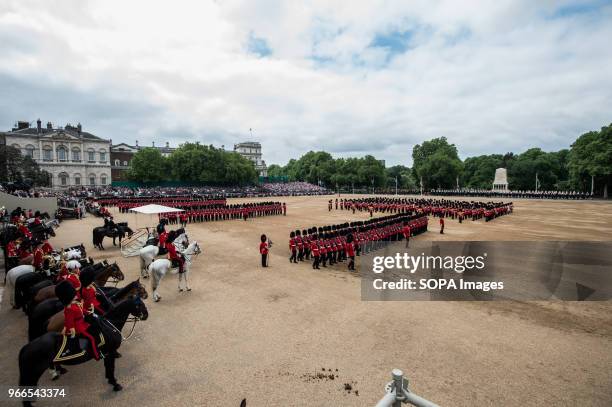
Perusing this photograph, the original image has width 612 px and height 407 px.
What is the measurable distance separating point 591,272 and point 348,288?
9.40 m

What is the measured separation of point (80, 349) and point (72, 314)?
58 centimetres

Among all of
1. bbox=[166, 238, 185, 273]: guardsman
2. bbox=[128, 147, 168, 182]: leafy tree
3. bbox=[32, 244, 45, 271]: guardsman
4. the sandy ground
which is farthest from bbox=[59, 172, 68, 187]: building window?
bbox=[166, 238, 185, 273]: guardsman

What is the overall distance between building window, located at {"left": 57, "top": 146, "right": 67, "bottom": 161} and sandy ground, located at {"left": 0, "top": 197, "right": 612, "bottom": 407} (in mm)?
73629

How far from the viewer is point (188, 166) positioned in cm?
6391

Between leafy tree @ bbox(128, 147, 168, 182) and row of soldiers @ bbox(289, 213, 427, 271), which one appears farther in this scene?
leafy tree @ bbox(128, 147, 168, 182)

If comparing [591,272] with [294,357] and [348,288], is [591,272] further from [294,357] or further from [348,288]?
[294,357]

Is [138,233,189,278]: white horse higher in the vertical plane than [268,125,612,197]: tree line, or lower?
lower

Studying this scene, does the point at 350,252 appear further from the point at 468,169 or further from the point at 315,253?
the point at 468,169

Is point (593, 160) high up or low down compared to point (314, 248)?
up

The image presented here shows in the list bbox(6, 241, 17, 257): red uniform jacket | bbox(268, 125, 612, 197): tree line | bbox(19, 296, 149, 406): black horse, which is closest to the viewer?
bbox(19, 296, 149, 406): black horse

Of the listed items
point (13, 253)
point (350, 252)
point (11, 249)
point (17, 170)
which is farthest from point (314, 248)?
point (17, 170)

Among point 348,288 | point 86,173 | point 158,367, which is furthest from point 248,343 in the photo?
point 86,173

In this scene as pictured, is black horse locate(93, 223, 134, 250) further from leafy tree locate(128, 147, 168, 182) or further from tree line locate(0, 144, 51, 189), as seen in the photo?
leafy tree locate(128, 147, 168, 182)

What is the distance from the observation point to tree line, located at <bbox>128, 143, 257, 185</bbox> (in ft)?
204
